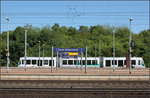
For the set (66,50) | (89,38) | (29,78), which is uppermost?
(89,38)

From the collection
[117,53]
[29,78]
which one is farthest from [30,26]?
[29,78]

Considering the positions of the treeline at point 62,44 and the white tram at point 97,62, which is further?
the treeline at point 62,44

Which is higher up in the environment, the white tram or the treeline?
the treeline

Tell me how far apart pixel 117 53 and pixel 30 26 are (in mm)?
35546

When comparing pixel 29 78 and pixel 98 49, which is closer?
pixel 29 78

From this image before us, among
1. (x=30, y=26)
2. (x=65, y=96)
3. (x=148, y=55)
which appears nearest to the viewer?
(x=65, y=96)

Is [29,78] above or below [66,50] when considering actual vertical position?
below

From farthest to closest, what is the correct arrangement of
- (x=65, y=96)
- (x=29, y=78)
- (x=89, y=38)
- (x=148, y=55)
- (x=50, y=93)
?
(x=89, y=38), (x=148, y=55), (x=29, y=78), (x=50, y=93), (x=65, y=96)

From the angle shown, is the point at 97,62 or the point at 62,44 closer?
the point at 97,62

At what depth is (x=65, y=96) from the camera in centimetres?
1271

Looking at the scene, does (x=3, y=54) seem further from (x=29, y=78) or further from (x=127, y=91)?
(x=127, y=91)

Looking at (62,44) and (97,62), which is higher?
(62,44)

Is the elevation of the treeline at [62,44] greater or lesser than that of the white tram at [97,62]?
greater

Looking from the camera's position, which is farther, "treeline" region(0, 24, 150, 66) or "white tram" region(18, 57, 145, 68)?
"treeline" region(0, 24, 150, 66)
